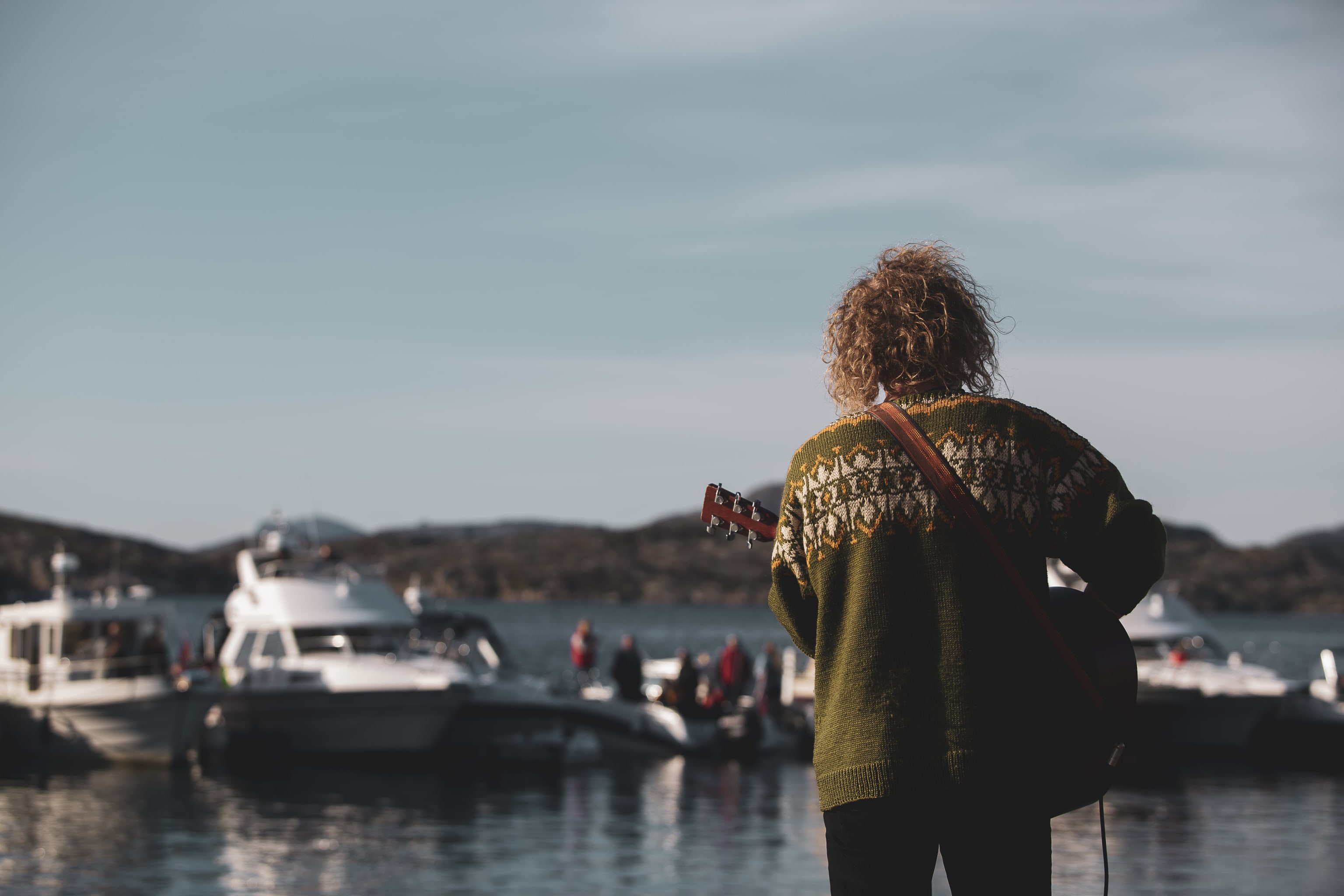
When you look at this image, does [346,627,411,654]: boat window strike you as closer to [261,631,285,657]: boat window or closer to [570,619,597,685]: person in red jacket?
[261,631,285,657]: boat window

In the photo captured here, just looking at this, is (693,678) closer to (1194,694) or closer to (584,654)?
(584,654)

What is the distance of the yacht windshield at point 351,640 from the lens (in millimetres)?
22797

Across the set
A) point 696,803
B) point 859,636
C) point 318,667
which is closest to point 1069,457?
point 859,636

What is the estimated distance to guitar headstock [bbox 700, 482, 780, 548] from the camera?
3908 millimetres

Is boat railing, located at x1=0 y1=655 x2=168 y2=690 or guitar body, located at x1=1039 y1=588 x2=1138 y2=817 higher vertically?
guitar body, located at x1=1039 y1=588 x2=1138 y2=817

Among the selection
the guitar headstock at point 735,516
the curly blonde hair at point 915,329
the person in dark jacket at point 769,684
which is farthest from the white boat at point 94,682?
the curly blonde hair at point 915,329

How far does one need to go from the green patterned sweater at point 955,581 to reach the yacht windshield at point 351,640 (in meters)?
20.5

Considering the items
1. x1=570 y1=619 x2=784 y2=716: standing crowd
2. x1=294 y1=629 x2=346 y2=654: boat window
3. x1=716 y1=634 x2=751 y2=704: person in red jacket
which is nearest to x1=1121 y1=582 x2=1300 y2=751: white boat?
x1=570 y1=619 x2=784 y2=716: standing crowd

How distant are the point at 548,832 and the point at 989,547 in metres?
12.6

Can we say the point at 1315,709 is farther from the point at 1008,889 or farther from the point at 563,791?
the point at 1008,889

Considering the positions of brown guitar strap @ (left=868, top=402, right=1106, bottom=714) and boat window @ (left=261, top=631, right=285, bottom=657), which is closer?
brown guitar strap @ (left=868, top=402, right=1106, bottom=714)

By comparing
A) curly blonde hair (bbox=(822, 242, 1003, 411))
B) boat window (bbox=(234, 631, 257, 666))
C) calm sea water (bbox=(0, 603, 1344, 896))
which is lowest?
calm sea water (bbox=(0, 603, 1344, 896))

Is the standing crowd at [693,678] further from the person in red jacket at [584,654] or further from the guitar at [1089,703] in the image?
the guitar at [1089,703]

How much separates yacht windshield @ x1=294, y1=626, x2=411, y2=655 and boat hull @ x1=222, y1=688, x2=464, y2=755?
1362 millimetres
